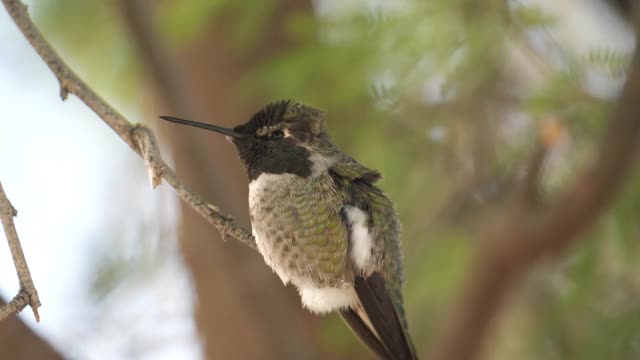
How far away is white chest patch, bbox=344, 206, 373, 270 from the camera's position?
3145 millimetres

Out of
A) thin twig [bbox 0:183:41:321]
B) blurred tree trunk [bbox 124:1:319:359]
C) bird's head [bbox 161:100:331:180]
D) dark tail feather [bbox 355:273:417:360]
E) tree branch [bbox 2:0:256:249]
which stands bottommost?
thin twig [bbox 0:183:41:321]

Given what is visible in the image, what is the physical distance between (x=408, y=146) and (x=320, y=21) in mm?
831

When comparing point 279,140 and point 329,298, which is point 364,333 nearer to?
point 329,298

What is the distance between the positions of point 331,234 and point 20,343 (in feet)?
4.33

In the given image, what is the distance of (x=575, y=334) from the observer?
5.12 m

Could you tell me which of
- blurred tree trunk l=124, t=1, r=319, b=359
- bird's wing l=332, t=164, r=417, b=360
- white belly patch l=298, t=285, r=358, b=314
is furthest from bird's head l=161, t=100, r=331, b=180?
blurred tree trunk l=124, t=1, r=319, b=359

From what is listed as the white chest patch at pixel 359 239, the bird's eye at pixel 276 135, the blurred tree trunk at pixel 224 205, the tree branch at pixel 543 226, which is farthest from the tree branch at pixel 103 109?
the blurred tree trunk at pixel 224 205

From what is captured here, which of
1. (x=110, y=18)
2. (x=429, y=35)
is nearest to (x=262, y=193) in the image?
(x=429, y=35)

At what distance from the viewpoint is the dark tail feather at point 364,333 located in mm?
3070

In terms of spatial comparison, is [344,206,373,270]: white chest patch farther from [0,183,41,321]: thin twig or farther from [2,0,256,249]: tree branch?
[0,183,41,321]: thin twig

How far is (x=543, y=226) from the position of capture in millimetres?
4219

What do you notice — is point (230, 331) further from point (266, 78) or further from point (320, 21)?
point (320, 21)

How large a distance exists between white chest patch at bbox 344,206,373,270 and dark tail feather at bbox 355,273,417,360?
0.06m

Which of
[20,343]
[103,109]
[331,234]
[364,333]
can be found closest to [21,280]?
[103,109]
